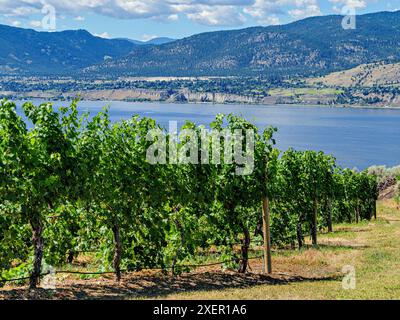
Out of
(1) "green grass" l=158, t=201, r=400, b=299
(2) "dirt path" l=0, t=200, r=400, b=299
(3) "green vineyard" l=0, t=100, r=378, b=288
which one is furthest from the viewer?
(3) "green vineyard" l=0, t=100, r=378, b=288

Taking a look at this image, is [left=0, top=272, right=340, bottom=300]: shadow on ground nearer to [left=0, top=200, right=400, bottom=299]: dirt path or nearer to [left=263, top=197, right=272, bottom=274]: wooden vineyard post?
[left=0, top=200, right=400, bottom=299]: dirt path

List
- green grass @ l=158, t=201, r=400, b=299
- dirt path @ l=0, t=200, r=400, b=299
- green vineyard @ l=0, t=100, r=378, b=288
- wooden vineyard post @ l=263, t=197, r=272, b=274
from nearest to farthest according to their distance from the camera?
green grass @ l=158, t=201, r=400, b=299
dirt path @ l=0, t=200, r=400, b=299
green vineyard @ l=0, t=100, r=378, b=288
wooden vineyard post @ l=263, t=197, r=272, b=274

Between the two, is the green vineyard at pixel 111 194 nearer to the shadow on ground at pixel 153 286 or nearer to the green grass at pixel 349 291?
the shadow on ground at pixel 153 286

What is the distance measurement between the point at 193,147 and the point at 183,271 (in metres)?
5.86

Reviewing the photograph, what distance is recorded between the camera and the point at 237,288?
69.6 feet

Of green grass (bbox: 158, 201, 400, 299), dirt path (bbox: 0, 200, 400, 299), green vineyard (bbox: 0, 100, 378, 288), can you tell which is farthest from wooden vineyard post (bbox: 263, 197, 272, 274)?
green grass (bbox: 158, 201, 400, 299)

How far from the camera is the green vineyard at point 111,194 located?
19.2 meters

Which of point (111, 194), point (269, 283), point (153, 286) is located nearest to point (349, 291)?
point (269, 283)

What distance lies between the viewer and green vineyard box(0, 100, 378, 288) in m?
19.2

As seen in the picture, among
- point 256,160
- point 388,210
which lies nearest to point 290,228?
point 256,160

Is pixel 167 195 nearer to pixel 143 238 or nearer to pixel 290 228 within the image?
pixel 143 238

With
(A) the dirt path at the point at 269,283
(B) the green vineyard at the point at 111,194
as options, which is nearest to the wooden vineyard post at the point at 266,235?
(B) the green vineyard at the point at 111,194

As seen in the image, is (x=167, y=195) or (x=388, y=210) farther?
(x=388, y=210)

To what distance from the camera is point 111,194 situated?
21.9 meters
